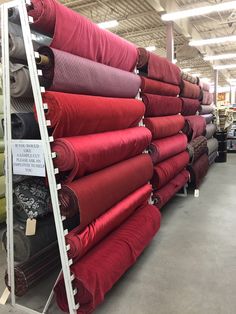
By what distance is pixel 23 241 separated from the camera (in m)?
→ 1.93

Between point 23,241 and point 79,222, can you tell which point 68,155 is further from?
point 23,241

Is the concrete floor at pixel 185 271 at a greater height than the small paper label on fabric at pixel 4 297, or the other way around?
the small paper label on fabric at pixel 4 297

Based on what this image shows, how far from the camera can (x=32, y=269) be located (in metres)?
1.95

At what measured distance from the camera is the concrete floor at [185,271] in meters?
1.95

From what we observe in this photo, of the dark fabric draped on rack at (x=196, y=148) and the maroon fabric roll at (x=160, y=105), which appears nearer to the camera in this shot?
the maroon fabric roll at (x=160, y=105)

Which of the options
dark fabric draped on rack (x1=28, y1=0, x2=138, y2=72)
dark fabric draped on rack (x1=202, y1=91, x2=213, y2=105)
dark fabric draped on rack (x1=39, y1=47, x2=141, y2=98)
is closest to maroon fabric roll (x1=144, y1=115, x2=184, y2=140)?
dark fabric draped on rack (x1=39, y1=47, x2=141, y2=98)

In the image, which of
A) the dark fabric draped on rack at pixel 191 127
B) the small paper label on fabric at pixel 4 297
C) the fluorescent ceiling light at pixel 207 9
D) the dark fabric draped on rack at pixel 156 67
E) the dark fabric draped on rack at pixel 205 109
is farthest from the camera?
the dark fabric draped on rack at pixel 205 109

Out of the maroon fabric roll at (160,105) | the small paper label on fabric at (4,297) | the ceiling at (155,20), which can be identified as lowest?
the small paper label on fabric at (4,297)

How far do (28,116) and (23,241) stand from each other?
829 millimetres

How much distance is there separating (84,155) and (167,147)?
1.81 meters

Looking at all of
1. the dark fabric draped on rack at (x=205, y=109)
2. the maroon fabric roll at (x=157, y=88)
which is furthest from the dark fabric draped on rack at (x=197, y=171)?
the maroon fabric roll at (x=157, y=88)

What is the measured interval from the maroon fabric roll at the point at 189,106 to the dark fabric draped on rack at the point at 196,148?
469 millimetres

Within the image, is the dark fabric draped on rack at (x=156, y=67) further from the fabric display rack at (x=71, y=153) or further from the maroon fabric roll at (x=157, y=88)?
the fabric display rack at (x=71, y=153)

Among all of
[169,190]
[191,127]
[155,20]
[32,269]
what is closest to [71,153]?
[32,269]
